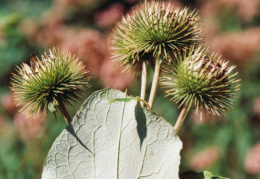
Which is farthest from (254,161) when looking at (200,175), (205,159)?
(200,175)

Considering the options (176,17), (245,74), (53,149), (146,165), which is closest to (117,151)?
(146,165)

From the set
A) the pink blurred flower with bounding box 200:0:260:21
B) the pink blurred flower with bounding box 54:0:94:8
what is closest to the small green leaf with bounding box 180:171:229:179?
the pink blurred flower with bounding box 200:0:260:21

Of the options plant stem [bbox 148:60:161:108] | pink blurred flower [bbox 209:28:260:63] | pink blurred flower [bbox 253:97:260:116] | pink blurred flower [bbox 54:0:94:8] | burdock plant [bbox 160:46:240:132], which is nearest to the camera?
plant stem [bbox 148:60:161:108]

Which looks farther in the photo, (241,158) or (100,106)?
(241,158)

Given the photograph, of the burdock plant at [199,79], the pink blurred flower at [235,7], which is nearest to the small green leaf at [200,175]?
the burdock plant at [199,79]

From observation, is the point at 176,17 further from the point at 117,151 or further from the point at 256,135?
the point at 256,135

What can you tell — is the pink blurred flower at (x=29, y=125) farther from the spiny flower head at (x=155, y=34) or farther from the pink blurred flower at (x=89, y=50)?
the spiny flower head at (x=155, y=34)

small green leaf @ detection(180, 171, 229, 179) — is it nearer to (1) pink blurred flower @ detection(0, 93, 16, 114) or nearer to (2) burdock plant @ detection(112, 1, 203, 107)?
(2) burdock plant @ detection(112, 1, 203, 107)
